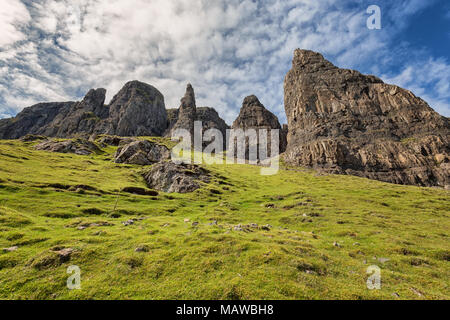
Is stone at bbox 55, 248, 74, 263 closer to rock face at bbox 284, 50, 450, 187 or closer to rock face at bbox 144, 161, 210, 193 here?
rock face at bbox 144, 161, 210, 193

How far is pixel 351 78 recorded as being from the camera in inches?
7451

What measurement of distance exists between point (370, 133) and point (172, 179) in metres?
167

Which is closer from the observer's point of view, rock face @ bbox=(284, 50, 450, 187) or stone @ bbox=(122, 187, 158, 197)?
stone @ bbox=(122, 187, 158, 197)

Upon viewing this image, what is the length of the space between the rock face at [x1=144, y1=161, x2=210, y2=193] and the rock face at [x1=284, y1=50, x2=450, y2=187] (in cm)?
11094

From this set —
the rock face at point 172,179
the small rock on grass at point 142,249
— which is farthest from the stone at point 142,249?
the rock face at point 172,179

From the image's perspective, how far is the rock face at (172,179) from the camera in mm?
64175

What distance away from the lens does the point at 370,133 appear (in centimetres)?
15812

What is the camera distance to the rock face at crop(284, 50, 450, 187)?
425 ft

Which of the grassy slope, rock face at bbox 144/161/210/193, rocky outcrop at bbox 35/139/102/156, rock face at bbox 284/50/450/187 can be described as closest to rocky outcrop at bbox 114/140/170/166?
rock face at bbox 144/161/210/193

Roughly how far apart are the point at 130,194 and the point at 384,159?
164065 millimetres

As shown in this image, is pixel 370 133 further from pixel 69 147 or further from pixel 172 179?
pixel 69 147

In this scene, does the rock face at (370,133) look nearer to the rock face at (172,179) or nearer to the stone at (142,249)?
the rock face at (172,179)

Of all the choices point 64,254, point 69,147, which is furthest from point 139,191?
point 69,147
